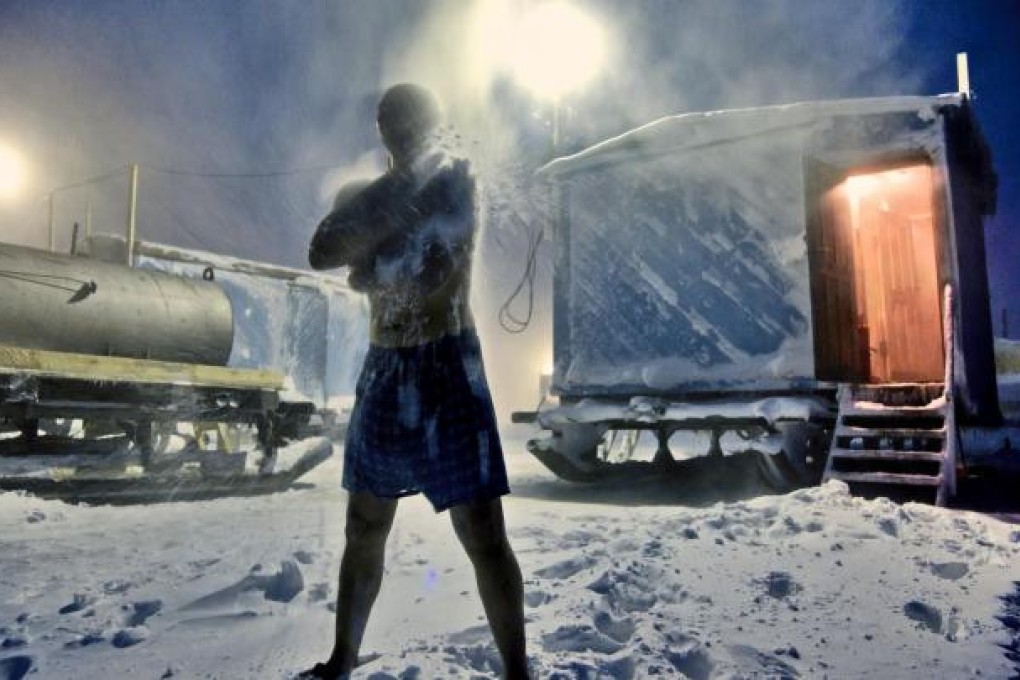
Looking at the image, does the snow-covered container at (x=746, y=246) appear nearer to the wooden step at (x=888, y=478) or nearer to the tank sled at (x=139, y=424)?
the wooden step at (x=888, y=478)

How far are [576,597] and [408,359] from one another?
60.4 inches

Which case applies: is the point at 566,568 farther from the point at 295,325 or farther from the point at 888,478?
the point at 295,325

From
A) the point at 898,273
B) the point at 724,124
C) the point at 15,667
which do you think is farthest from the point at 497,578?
the point at 898,273

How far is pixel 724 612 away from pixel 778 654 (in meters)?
0.44

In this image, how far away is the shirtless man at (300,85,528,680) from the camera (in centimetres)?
201

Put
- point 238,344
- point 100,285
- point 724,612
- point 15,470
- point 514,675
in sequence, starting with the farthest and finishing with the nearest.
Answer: point 238,344 < point 100,285 < point 15,470 < point 724,612 < point 514,675

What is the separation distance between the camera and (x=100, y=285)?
749cm

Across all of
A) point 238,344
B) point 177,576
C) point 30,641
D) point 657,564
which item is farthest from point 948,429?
point 238,344

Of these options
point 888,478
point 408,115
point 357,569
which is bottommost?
point 888,478

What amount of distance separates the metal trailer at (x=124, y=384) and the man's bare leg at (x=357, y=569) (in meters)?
5.77

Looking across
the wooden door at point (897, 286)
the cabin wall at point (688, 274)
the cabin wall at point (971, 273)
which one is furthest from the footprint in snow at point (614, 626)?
the wooden door at point (897, 286)

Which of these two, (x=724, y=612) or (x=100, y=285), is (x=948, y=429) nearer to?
(x=724, y=612)

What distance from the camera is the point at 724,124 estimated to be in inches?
321

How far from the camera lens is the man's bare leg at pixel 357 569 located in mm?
2102
